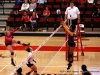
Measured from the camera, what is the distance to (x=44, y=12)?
73.2ft

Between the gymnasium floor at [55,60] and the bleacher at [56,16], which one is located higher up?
the bleacher at [56,16]

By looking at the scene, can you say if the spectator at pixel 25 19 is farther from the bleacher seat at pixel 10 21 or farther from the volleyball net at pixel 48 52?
the volleyball net at pixel 48 52

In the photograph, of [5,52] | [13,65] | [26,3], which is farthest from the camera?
[26,3]

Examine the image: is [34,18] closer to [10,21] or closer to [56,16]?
[56,16]

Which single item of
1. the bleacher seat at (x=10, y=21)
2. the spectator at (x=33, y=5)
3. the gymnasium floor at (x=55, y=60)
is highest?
the spectator at (x=33, y=5)

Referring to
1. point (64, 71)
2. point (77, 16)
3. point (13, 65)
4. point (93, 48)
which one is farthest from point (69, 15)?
point (93, 48)

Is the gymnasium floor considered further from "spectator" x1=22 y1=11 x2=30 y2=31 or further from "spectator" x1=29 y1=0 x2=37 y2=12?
"spectator" x1=29 y1=0 x2=37 y2=12

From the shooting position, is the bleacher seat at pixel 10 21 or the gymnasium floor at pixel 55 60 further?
the bleacher seat at pixel 10 21

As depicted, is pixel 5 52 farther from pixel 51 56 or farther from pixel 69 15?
pixel 69 15

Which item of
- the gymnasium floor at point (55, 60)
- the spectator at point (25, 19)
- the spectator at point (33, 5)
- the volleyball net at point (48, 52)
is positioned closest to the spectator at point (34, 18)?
the spectator at point (25, 19)

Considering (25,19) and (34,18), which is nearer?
(34,18)

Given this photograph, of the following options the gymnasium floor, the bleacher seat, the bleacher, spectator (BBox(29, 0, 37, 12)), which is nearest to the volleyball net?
the gymnasium floor

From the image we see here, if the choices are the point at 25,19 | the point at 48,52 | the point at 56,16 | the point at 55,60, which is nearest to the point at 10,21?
the point at 25,19

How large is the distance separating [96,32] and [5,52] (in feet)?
24.8
